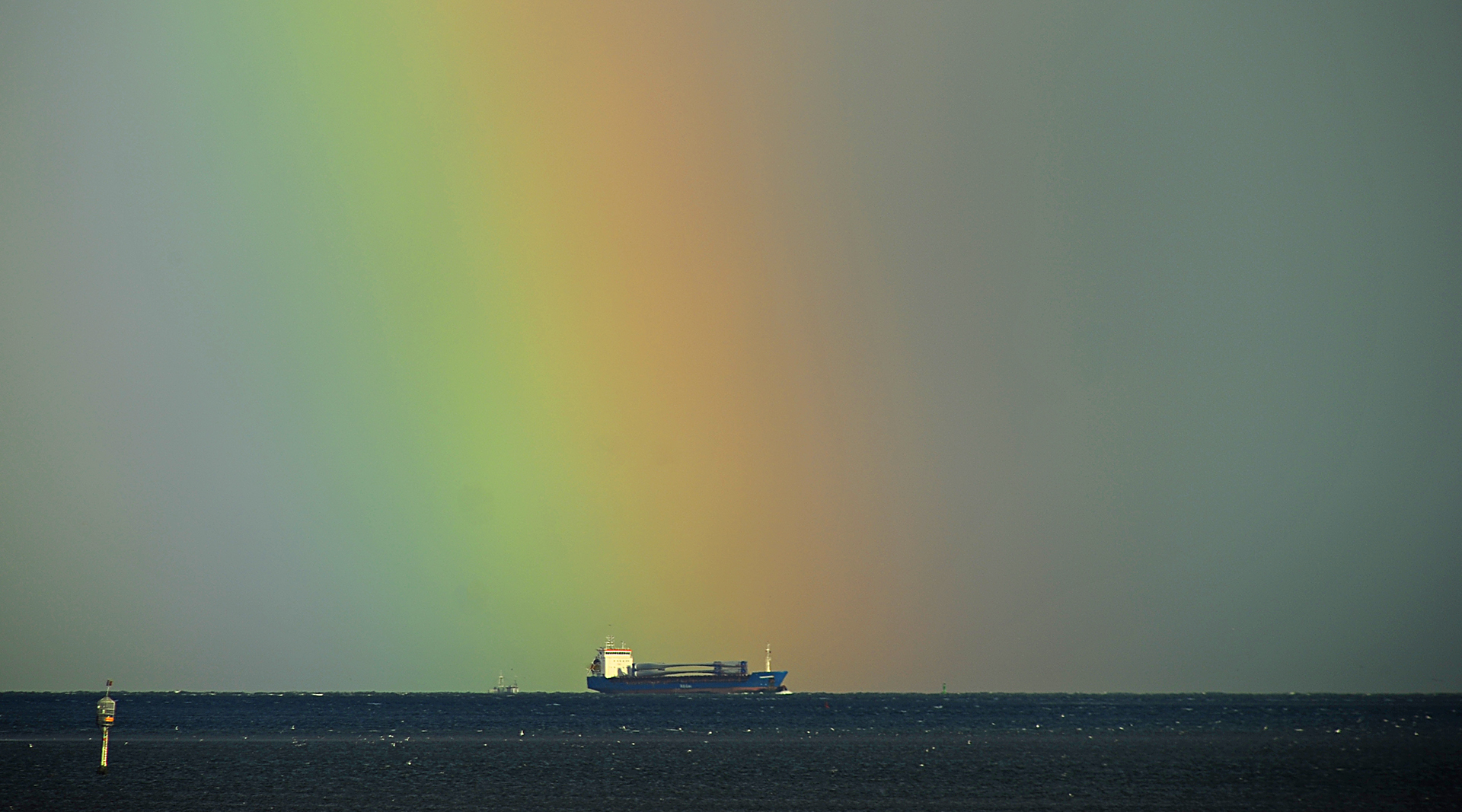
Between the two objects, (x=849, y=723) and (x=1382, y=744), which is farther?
(x=849, y=723)

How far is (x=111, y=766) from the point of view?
7575 centimetres

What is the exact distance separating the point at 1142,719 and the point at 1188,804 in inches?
5281

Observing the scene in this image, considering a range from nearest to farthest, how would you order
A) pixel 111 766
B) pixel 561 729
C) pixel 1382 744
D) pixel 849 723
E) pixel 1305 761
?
pixel 111 766, pixel 1305 761, pixel 1382 744, pixel 561 729, pixel 849 723

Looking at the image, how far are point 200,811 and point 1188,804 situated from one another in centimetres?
4306

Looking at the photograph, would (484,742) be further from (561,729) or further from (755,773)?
(755,773)

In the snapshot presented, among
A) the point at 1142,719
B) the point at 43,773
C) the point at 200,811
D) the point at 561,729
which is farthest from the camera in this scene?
the point at 1142,719

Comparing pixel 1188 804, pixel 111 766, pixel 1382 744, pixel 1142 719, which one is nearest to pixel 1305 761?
pixel 1382 744

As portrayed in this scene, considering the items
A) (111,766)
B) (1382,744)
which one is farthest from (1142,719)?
(111,766)

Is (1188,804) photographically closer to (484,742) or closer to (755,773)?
(755,773)

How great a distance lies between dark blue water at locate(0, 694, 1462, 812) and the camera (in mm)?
56094

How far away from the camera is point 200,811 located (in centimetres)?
5072

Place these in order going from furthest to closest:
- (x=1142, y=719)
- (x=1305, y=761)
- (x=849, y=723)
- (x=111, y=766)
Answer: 1. (x=1142, y=719)
2. (x=849, y=723)
3. (x=1305, y=761)
4. (x=111, y=766)

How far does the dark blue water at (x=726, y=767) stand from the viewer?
5609cm

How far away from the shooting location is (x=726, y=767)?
7806 centimetres
